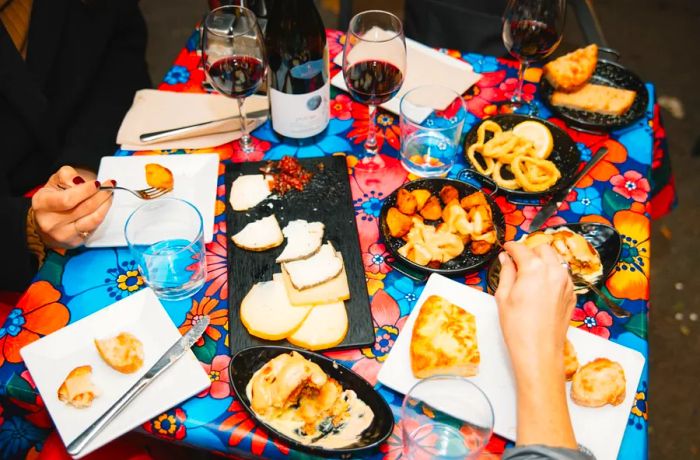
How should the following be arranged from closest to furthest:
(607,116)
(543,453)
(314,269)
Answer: (543,453)
(314,269)
(607,116)

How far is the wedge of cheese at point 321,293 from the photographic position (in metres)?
1.22

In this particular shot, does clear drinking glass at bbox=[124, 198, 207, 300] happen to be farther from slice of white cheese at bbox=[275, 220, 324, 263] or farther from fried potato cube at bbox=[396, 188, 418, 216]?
fried potato cube at bbox=[396, 188, 418, 216]

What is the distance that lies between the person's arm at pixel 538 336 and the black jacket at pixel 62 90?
106 cm

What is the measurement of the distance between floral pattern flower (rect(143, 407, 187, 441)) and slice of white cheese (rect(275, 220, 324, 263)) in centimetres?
37

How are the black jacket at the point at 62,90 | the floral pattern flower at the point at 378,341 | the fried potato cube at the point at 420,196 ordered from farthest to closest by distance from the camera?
the black jacket at the point at 62,90 < the fried potato cube at the point at 420,196 < the floral pattern flower at the point at 378,341

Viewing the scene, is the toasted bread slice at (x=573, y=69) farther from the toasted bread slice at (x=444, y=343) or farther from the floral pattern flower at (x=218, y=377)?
the floral pattern flower at (x=218, y=377)

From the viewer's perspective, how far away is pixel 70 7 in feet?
5.78

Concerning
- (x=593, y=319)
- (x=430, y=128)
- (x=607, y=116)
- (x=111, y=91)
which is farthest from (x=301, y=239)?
(x=111, y=91)

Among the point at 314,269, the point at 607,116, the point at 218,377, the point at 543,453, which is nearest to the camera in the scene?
the point at 543,453

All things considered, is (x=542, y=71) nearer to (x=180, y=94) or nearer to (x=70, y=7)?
(x=180, y=94)

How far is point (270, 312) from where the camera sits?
1212 millimetres

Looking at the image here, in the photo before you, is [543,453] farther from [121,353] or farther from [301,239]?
[121,353]

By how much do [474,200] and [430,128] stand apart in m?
0.21

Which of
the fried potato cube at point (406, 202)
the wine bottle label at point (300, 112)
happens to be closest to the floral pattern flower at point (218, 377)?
the fried potato cube at point (406, 202)
